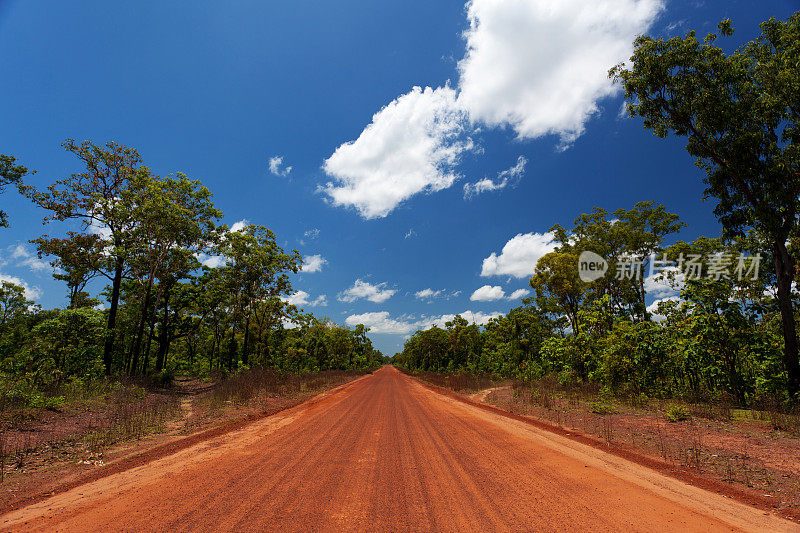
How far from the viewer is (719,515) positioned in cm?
401

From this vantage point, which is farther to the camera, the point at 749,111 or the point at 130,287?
the point at 130,287

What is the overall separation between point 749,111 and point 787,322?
8021 mm

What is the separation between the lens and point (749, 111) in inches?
485

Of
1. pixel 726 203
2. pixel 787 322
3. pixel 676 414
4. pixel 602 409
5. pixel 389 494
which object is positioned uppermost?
Result: pixel 726 203

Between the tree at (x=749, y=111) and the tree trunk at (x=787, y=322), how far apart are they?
0.02 meters

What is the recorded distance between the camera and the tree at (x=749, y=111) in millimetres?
11711

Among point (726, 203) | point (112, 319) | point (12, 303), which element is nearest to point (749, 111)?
point (726, 203)

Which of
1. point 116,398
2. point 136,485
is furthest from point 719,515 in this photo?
point 116,398

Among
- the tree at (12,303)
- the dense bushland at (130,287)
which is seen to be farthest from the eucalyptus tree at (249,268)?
the tree at (12,303)

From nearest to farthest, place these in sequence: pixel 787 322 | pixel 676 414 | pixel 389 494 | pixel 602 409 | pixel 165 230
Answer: pixel 389 494
pixel 676 414
pixel 602 409
pixel 787 322
pixel 165 230

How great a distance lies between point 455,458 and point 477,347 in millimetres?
41026

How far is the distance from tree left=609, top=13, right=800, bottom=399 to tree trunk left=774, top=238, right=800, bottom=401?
0.02 meters

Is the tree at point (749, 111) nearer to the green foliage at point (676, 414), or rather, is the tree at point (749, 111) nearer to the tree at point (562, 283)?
the green foliage at point (676, 414)

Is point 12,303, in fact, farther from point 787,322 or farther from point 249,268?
point 787,322
